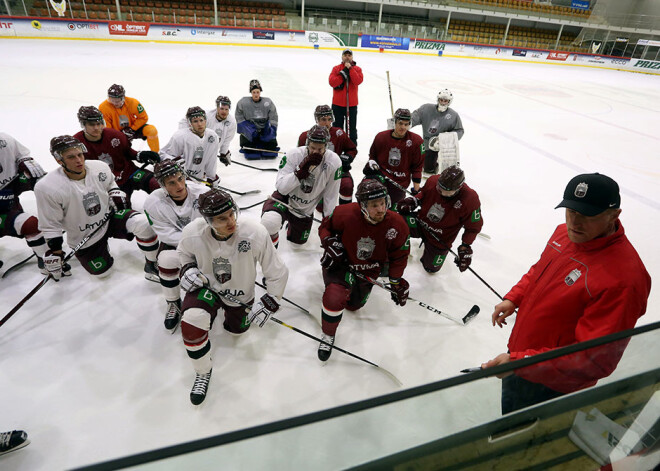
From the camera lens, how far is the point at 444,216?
329 centimetres

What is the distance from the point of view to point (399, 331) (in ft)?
9.14

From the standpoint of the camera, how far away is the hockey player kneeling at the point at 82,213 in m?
2.71

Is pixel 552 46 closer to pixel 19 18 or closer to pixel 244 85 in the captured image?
pixel 244 85

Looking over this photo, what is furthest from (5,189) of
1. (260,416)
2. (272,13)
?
(272,13)

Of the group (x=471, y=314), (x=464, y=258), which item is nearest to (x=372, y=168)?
(x=464, y=258)

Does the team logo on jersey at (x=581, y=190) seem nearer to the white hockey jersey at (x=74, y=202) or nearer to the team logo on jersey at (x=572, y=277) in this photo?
the team logo on jersey at (x=572, y=277)

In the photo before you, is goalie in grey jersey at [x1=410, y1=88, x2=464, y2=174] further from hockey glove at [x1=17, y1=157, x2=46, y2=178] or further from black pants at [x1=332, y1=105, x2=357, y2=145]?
hockey glove at [x1=17, y1=157, x2=46, y2=178]

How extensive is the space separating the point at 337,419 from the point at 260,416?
1.43 metres

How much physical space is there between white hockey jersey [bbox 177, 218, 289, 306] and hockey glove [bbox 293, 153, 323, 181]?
1.24m

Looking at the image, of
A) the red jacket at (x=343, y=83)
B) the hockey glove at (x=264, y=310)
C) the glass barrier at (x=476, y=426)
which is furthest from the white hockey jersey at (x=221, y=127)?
the glass barrier at (x=476, y=426)

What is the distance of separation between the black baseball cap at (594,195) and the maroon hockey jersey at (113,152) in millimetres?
3930

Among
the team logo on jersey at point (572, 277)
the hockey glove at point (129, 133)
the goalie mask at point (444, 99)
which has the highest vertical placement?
the goalie mask at point (444, 99)

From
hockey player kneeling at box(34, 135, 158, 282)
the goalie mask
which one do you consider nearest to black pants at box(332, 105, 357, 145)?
the goalie mask

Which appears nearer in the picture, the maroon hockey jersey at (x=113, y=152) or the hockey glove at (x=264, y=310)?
the hockey glove at (x=264, y=310)
